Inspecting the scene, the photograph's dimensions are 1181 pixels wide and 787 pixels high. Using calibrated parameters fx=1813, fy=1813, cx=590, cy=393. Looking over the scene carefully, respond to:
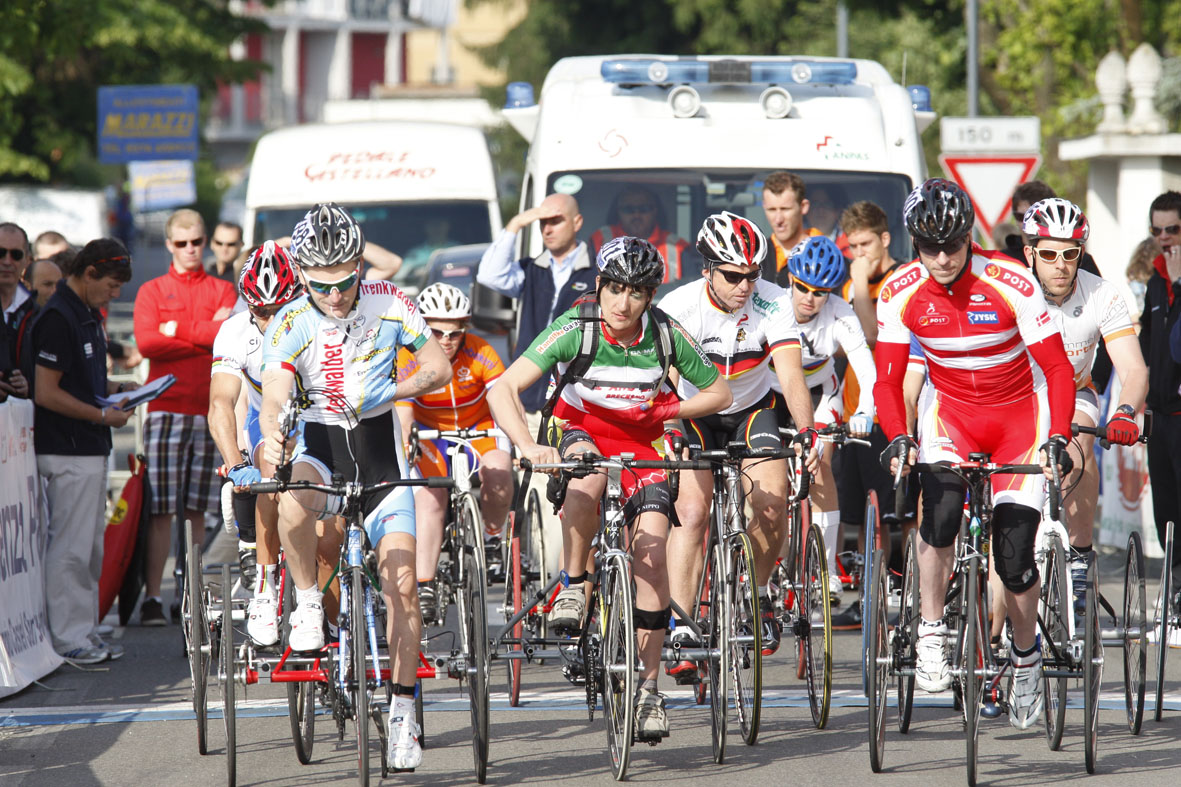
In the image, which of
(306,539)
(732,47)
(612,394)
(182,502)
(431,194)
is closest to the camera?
(306,539)

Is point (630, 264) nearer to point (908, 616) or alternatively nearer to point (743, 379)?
point (743, 379)

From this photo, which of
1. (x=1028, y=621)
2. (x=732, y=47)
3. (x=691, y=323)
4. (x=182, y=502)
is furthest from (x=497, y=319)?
(x=732, y=47)

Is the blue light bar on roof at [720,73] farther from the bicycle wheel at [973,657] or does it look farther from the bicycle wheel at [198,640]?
the bicycle wheel at [973,657]

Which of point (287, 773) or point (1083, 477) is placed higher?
point (1083, 477)

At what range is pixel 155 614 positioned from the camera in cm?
1114

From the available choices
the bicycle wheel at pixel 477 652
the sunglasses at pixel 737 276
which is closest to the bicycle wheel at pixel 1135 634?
the sunglasses at pixel 737 276

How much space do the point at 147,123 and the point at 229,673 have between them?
1749cm

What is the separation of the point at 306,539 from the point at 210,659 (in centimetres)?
95

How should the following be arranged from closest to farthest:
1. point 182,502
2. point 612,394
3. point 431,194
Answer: point 612,394
point 182,502
point 431,194

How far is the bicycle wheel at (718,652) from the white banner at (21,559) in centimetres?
370

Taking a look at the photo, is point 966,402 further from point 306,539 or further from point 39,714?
point 39,714

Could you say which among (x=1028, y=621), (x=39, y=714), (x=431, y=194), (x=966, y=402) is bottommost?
(x=39, y=714)

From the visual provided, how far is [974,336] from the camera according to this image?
296 inches

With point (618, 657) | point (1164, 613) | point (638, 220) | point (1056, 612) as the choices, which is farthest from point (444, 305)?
point (1164, 613)
